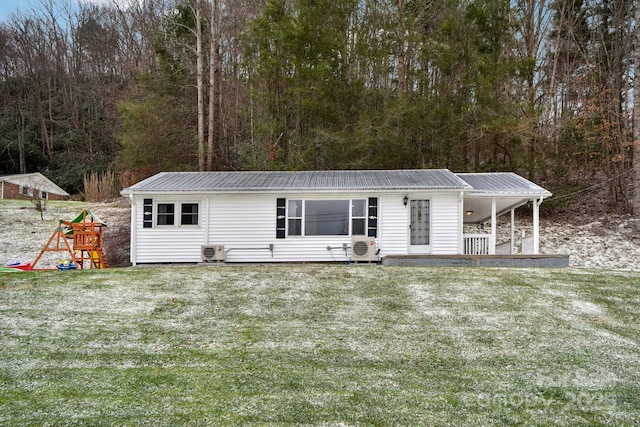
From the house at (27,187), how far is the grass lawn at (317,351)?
18239mm

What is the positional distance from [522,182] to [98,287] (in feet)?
32.2

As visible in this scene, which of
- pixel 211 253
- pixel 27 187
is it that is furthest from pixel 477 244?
pixel 27 187

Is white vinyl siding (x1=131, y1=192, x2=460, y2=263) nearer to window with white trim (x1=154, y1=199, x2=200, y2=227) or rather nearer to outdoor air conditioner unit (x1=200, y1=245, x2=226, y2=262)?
window with white trim (x1=154, y1=199, x2=200, y2=227)

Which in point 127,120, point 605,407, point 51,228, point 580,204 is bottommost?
point 605,407

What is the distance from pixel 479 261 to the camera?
32.2ft

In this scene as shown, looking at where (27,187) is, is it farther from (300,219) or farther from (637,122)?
(637,122)

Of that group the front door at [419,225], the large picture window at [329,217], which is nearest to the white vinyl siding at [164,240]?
the large picture window at [329,217]

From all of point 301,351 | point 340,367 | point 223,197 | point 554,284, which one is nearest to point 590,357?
point 340,367

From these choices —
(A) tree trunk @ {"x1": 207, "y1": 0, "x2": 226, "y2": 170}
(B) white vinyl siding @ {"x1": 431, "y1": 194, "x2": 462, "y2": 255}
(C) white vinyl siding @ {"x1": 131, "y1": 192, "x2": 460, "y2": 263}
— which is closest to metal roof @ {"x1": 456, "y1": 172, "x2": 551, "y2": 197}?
(B) white vinyl siding @ {"x1": 431, "y1": 194, "x2": 462, "y2": 255}

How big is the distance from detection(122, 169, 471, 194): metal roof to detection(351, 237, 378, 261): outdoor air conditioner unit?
1.21 meters

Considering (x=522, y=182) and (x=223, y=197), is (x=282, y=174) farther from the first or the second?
(x=522, y=182)

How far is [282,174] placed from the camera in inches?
491

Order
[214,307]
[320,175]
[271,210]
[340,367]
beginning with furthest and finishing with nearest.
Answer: [320,175]
[271,210]
[214,307]
[340,367]

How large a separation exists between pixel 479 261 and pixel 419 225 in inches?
62.0
